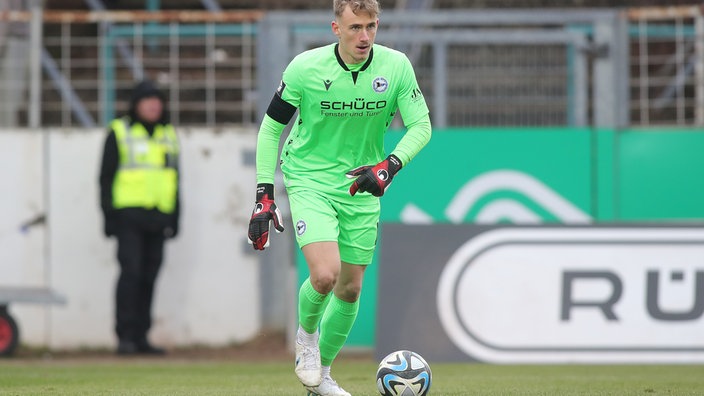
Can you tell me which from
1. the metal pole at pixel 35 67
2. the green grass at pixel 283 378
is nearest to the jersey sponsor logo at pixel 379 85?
the green grass at pixel 283 378

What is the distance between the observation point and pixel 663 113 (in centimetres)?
1301

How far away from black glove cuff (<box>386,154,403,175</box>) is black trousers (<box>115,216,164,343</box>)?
5.65m

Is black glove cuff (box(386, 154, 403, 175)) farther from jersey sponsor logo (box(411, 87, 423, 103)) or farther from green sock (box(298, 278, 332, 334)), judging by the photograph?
green sock (box(298, 278, 332, 334))

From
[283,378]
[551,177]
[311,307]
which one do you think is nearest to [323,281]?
[311,307]

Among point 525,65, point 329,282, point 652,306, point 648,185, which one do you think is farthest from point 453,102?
point 329,282

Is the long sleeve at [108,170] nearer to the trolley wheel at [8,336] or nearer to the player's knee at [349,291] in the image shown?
the trolley wheel at [8,336]

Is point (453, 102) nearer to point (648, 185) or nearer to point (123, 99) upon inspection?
point (648, 185)

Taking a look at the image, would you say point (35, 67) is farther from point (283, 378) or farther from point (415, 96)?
point (415, 96)

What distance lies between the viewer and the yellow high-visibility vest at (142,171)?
484 inches

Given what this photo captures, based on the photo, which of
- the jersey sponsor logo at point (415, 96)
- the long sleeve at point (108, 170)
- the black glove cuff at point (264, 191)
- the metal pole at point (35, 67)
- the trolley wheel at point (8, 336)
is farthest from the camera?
the metal pole at point (35, 67)

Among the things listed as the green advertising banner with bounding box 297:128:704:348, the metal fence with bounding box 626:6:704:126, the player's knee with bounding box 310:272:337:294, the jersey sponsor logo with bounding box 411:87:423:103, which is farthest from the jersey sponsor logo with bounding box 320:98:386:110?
the metal fence with bounding box 626:6:704:126

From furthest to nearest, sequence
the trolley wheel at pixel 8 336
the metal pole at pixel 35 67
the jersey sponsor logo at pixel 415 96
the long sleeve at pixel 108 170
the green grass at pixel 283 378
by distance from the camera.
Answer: the metal pole at pixel 35 67
the long sleeve at pixel 108 170
the trolley wheel at pixel 8 336
the green grass at pixel 283 378
the jersey sponsor logo at pixel 415 96

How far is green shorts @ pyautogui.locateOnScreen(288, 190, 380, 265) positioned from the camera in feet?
23.4

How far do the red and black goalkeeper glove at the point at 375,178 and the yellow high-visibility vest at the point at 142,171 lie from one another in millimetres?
5650
